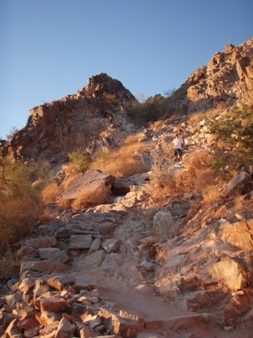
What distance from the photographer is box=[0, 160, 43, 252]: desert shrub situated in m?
7.43

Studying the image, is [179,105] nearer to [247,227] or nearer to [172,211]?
[172,211]

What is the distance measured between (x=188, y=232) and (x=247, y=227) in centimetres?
149

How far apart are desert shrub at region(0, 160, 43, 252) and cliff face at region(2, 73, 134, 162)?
13.1 m

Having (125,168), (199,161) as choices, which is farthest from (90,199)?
(199,161)

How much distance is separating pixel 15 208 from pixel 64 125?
662 inches

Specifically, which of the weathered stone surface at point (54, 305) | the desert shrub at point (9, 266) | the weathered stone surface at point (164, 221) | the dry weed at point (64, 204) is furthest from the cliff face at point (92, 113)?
the weathered stone surface at point (54, 305)

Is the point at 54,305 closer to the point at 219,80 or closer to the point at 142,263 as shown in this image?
the point at 142,263

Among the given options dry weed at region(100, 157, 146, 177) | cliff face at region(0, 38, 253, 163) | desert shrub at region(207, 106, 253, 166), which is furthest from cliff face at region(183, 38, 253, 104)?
desert shrub at region(207, 106, 253, 166)

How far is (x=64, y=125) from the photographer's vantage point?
79.5ft

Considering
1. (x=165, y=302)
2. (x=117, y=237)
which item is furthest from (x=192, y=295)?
(x=117, y=237)

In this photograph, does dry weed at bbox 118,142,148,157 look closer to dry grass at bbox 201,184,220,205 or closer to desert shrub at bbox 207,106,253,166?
desert shrub at bbox 207,106,253,166

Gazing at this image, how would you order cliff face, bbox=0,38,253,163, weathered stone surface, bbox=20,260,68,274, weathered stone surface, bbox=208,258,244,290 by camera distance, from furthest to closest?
cliff face, bbox=0,38,253,163
weathered stone surface, bbox=20,260,68,274
weathered stone surface, bbox=208,258,244,290

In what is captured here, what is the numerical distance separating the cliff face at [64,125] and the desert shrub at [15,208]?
43.0 ft

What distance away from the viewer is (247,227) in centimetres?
556
